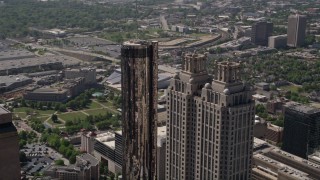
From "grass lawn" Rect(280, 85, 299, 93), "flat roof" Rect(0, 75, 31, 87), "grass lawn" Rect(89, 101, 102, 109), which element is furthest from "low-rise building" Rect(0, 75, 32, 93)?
"grass lawn" Rect(280, 85, 299, 93)

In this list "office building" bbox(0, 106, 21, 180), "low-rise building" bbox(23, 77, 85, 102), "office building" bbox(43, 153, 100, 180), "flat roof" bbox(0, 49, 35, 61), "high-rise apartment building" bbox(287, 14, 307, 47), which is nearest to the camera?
"office building" bbox(0, 106, 21, 180)

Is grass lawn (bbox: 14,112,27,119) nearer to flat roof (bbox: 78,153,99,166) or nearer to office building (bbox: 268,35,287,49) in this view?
flat roof (bbox: 78,153,99,166)

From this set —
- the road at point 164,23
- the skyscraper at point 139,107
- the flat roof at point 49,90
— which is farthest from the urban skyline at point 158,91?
the road at point 164,23

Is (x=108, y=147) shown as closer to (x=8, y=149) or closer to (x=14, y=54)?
(x=8, y=149)

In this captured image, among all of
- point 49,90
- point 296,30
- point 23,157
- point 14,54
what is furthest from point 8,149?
point 296,30

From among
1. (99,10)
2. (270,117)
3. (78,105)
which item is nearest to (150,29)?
(99,10)

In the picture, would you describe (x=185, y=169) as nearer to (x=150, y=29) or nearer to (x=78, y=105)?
(x=78, y=105)
